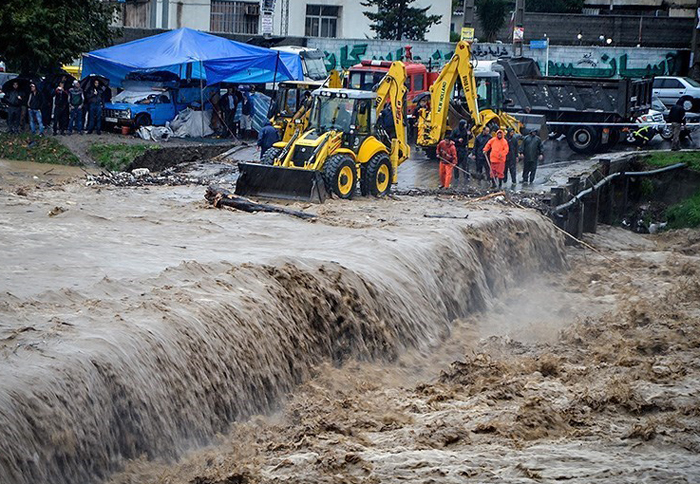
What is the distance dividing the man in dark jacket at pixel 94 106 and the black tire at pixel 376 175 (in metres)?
11.7

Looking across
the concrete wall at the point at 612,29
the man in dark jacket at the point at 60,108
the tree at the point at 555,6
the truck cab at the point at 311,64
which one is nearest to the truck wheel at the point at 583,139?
the truck cab at the point at 311,64

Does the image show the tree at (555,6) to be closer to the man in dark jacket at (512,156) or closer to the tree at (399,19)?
the tree at (399,19)

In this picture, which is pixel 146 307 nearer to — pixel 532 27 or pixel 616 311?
pixel 616 311

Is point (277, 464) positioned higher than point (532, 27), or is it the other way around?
point (532, 27)

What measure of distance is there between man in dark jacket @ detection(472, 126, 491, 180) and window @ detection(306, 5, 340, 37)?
27839 mm

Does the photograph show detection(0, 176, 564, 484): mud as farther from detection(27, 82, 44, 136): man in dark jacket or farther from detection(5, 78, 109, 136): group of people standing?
detection(5, 78, 109, 136): group of people standing

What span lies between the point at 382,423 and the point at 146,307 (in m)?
2.80

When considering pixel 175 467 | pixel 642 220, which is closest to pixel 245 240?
pixel 175 467

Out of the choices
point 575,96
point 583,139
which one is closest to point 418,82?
point 575,96

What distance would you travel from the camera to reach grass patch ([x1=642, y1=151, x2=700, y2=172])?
2873cm

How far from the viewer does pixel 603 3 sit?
6003cm

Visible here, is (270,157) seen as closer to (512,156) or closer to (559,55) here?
(512,156)

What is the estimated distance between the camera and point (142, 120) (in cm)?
3253

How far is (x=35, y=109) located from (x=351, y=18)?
2486 centimetres
